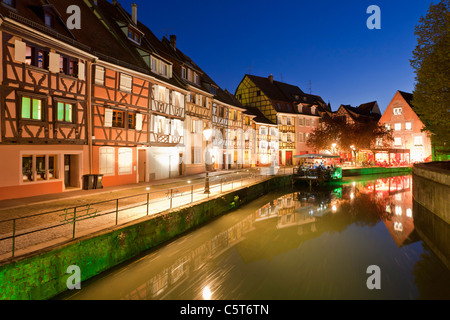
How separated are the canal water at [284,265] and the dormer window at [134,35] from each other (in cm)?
1653

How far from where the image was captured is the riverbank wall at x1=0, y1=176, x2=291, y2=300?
5.50 m

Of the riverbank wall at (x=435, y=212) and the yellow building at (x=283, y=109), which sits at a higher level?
the yellow building at (x=283, y=109)

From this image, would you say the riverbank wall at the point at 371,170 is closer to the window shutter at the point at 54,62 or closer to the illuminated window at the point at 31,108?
the window shutter at the point at 54,62

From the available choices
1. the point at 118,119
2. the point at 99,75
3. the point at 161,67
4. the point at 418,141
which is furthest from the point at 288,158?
the point at 99,75

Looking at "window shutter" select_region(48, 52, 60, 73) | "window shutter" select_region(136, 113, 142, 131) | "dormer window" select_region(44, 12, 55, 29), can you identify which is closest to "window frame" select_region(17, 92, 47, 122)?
"window shutter" select_region(48, 52, 60, 73)

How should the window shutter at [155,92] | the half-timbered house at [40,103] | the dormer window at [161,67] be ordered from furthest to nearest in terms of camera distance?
1. the dormer window at [161,67]
2. the window shutter at [155,92]
3. the half-timbered house at [40,103]

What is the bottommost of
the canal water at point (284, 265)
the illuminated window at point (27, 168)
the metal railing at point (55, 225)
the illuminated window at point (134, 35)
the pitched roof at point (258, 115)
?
the canal water at point (284, 265)

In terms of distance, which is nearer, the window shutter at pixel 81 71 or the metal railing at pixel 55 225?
the metal railing at pixel 55 225

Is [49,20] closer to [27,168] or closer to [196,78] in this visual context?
[27,168]

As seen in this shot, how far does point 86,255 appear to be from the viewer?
277 inches

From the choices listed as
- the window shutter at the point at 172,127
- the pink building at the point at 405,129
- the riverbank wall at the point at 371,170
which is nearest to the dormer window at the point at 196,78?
the window shutter at the point at 172,127

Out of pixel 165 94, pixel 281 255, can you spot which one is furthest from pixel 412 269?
pixel 165 94

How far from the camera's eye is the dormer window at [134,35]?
72.1 feet

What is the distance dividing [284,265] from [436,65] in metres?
13.6
